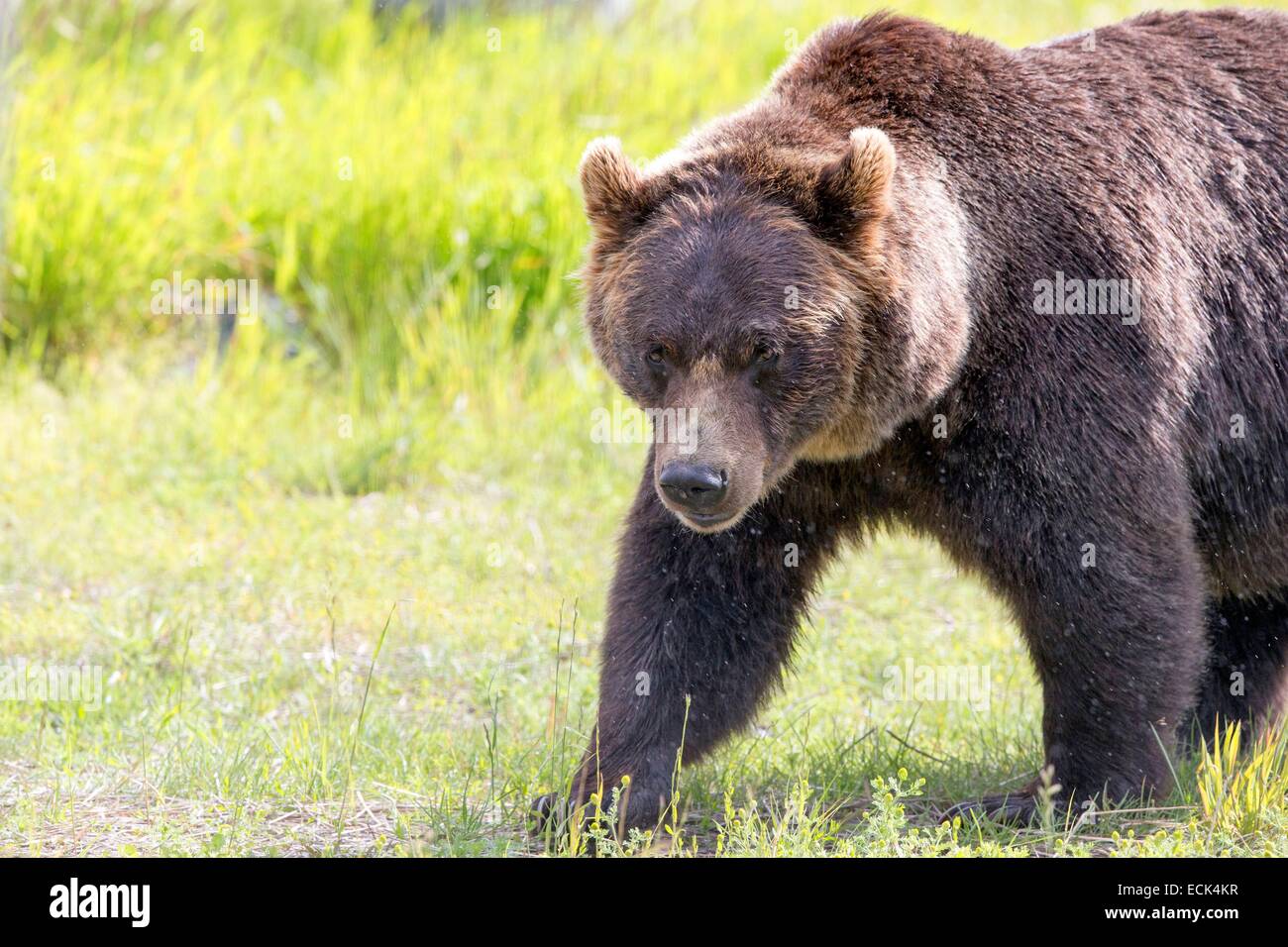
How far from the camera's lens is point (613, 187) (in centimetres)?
448

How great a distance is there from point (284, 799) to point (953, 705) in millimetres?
2473

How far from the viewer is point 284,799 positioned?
182 inches

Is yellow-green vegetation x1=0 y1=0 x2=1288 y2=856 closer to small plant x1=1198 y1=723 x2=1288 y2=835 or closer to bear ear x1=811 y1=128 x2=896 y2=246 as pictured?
small plant x1=1198 y1=723 x2=1288 y2=835

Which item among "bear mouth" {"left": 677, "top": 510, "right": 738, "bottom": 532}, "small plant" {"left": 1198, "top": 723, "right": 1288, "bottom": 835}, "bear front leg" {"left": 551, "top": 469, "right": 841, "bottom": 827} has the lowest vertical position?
"small plant" {"left": 1198, "top": 723, "right": 1288, "bottom": 835}

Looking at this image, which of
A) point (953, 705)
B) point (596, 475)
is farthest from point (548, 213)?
point (953, 705)

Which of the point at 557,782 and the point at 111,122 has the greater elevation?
Answer: the point at 111,122

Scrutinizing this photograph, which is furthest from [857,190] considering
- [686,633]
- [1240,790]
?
[1240,790]

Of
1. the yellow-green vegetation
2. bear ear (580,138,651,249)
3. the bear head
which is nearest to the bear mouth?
the bear head

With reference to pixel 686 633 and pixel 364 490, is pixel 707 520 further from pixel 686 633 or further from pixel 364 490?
pixel 364 490

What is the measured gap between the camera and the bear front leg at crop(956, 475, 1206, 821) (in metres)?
4.41

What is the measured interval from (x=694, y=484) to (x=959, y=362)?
0.85 m

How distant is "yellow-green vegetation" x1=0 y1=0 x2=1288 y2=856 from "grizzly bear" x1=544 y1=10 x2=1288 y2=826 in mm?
365
